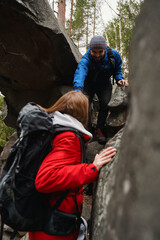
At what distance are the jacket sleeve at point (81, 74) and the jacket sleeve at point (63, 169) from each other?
2014 millimetres

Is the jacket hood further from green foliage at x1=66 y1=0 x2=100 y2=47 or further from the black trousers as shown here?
green foliage at x1=66 y1=0 x2=100 y2=47

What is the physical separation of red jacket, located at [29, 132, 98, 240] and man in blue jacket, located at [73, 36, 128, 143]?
1.99 m

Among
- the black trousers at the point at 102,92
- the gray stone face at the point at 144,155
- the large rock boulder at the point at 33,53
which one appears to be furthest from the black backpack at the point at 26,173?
the large rock boulder at the point at 33,53

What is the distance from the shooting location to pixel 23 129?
1.45 m

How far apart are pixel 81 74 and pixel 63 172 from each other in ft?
8.53

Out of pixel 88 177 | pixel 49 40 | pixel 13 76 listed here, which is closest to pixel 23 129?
pixel 88 177

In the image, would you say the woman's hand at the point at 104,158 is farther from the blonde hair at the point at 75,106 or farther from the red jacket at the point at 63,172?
the blonde hair at the point at 75,106

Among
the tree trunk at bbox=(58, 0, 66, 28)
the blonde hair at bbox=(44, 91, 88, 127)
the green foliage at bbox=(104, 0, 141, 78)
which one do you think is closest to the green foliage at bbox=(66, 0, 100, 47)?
the green foliage at bbox=(104, 0, 141, 78)

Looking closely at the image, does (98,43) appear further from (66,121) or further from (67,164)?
(67,164)

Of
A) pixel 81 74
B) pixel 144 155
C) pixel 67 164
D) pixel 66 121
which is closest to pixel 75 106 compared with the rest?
pixel 66 121

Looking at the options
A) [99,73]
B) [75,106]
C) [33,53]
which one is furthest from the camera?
[33,53]

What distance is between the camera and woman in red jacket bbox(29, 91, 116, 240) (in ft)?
4.52

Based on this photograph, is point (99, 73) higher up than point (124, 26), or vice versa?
point (124, 26)

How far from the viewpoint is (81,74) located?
11.6 feet
